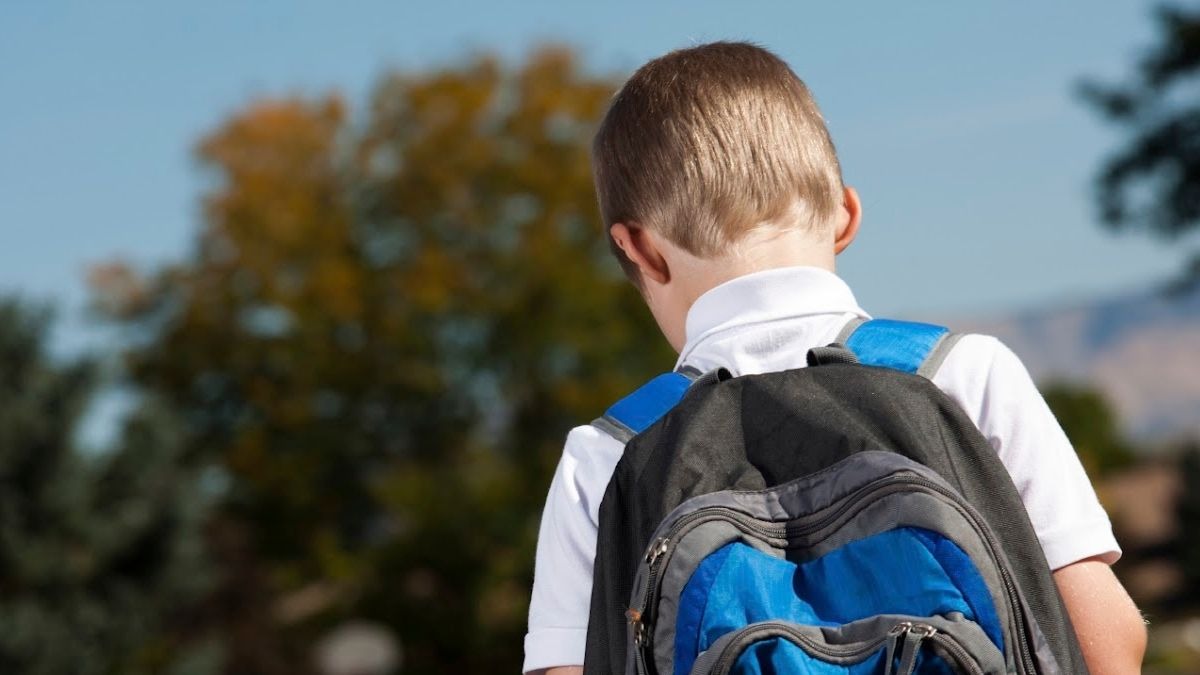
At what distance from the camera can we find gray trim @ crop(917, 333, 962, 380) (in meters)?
1.89

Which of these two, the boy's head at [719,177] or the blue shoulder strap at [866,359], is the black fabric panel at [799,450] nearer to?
the blue shoulder strap at [866,359]

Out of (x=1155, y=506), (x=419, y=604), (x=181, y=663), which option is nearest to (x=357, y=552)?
(x=419, y=604)

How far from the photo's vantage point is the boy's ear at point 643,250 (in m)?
2.03

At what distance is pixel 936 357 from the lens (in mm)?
1901

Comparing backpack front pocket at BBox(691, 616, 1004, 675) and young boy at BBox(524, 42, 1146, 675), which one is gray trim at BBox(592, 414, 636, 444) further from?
backpack front pocket at BBox(691, 616, 1004, 675)

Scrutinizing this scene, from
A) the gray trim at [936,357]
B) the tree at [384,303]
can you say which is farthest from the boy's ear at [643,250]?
the tree at [384,303]

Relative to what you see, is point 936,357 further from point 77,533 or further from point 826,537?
point 77,533

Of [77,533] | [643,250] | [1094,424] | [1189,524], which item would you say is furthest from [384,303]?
[643,250]

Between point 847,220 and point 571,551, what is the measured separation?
0.61 meters

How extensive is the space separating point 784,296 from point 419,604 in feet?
80.6

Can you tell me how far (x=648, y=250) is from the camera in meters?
2.04

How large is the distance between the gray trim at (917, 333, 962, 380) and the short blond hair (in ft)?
0.76

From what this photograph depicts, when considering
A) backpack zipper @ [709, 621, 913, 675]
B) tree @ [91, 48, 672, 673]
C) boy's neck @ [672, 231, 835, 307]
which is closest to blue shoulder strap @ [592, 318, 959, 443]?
boy's neck @ [672, 231, 835, 307]

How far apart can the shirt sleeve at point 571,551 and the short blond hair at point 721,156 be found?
31cm
